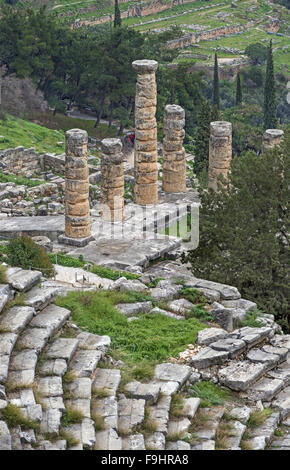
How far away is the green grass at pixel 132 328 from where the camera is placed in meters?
19.9

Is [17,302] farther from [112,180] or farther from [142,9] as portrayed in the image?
[142,9]

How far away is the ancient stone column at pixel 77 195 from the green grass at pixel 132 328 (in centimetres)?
926

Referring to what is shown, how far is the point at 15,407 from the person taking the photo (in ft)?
51.2

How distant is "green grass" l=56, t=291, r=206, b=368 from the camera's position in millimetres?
19875

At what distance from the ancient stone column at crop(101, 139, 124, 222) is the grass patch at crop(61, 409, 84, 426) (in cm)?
1773

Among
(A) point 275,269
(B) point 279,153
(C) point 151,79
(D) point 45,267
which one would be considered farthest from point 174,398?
(C) point 151,79

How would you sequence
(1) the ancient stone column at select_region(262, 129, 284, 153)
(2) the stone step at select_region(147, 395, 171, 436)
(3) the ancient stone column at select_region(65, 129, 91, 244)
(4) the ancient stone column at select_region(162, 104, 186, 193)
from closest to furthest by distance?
(2) the stone step at select_region(147, 395, 171, 436), (3) the ancient stone column at select_region(65, 129, 91, 244), (1) the ancient stone column at select_region(262, 129, 284, 153), (4) the ancient stone column at select_region(162, 104, 186, 193)

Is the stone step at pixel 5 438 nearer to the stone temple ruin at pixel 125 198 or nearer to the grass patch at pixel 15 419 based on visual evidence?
the grass patch at pixel 15 419

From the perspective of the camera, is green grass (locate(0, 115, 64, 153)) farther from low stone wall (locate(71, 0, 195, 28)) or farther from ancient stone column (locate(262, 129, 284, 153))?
low stone wall (locate(71, 0, 195, 28))

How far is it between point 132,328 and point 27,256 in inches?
175

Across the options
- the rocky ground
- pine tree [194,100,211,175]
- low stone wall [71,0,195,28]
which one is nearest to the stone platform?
the rocky ground

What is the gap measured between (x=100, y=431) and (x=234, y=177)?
41.7ft

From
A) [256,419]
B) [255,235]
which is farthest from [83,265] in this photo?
[256,419]

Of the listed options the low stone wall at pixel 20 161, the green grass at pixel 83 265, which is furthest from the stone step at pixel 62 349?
the low stone wall at pixel 20 161
